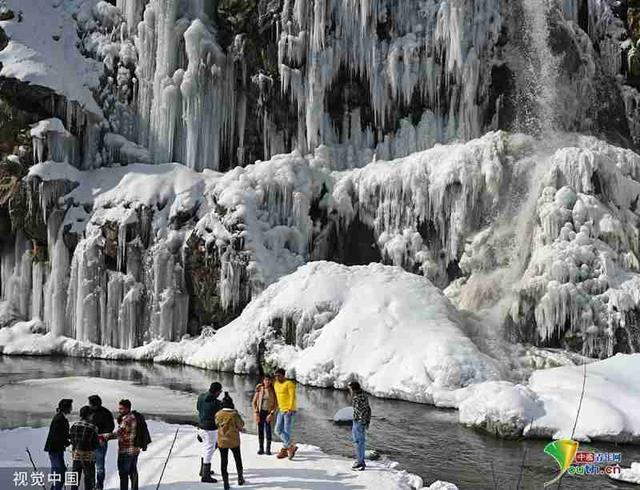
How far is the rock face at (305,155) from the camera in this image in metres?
26.8

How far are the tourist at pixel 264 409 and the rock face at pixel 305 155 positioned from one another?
13431mm

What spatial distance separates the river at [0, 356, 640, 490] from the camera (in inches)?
506

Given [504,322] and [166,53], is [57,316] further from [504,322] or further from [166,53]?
[504,322]

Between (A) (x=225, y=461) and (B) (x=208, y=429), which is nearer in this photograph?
(A) (x=225, y=461)

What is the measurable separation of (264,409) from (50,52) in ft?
93.8

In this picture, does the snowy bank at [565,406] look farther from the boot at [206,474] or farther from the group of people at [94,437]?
the group of people at [94,437]

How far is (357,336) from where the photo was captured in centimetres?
2281

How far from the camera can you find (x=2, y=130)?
1288 inches

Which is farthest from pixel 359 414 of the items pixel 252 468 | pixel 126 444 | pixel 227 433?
pixel 126 444

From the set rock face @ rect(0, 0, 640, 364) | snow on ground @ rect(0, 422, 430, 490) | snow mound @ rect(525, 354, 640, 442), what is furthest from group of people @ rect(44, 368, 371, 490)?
rock face @ rect(0, 0, 640, 364)

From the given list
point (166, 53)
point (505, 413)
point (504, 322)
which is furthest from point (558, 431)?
point (166, 53)

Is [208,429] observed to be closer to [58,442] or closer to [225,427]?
[225,427]

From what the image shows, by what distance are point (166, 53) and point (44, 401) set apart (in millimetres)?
21234

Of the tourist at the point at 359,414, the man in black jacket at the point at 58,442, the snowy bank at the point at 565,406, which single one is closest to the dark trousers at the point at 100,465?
the man in black jacket at the point at 58,442
